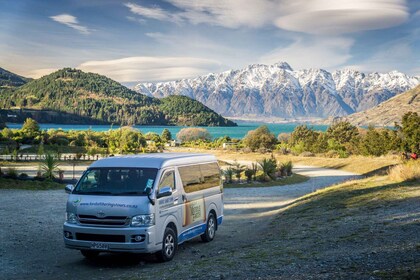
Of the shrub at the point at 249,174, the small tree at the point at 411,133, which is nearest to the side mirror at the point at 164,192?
the shrub at the point at 249,174

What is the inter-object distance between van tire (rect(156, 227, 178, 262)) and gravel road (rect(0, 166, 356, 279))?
169mm

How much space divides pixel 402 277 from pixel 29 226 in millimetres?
11688

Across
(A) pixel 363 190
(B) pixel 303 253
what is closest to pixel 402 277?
(B) pixel 303 253

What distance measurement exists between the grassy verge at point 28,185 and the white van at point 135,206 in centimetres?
1581

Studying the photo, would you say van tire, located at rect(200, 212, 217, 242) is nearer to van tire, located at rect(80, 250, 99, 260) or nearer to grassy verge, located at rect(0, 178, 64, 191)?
van tire, located at rect(80, 250, 99, 260)

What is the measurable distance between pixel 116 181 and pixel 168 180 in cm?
114

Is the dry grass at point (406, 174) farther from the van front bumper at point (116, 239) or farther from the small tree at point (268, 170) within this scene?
the van front bumper at point (116, 239)

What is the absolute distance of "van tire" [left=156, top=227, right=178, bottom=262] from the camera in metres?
10.3

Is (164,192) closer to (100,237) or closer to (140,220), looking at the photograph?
(140,220)

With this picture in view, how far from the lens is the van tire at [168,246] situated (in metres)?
10.3

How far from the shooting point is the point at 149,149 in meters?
58.1

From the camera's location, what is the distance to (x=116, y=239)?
983cm

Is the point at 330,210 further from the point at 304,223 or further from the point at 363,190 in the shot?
the point at 363,190

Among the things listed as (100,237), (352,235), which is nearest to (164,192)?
(100,237)
